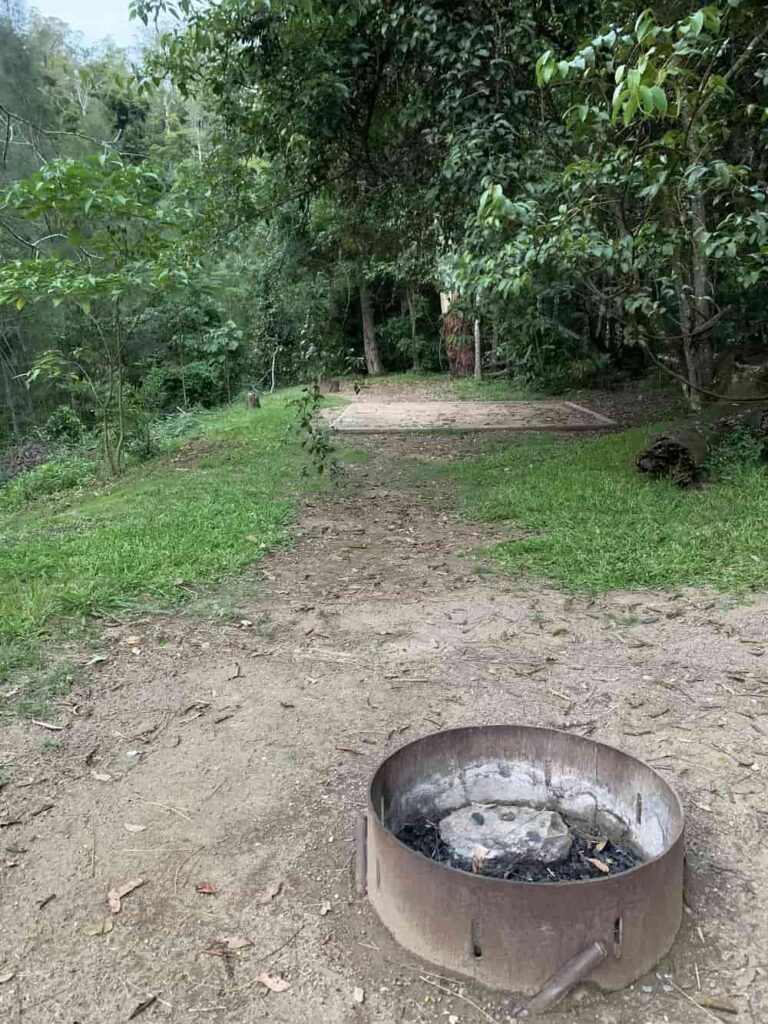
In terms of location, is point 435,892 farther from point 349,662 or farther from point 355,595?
point 355,595

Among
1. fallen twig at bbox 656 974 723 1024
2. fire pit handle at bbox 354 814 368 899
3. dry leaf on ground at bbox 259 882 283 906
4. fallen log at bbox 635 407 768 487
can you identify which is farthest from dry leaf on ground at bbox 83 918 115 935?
fallen log at bbox 635 407 768 487

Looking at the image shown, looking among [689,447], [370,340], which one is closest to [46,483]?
[689,447]

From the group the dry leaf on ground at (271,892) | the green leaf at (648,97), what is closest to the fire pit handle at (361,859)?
the dry leaf on ground at (271,892)

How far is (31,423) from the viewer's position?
14.8m

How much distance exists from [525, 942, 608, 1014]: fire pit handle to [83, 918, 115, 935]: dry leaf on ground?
1.02 meters

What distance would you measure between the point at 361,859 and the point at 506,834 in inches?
15.5

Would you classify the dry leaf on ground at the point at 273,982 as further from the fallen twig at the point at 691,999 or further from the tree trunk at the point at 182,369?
the tree trunk at the point at 182,369

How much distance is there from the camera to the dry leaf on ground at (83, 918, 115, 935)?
200cm

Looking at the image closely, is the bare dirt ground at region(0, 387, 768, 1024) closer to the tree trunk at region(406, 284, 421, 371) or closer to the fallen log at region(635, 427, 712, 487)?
the fallen log at region(635, 427, 712, 487)

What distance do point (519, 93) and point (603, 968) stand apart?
6082 millimetres

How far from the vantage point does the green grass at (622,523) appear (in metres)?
4.43

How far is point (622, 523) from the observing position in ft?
17.3

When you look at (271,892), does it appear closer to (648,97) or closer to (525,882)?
(525,882)

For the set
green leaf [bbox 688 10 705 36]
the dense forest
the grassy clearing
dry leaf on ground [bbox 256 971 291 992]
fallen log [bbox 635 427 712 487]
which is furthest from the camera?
fallen log [bbox 635 427 712 487]
